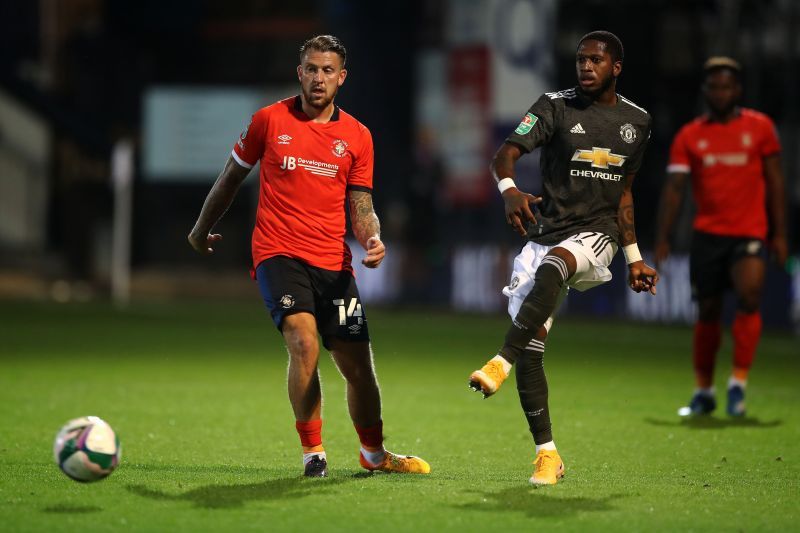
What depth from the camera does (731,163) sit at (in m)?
11.3

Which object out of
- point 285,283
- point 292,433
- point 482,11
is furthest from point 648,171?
point 285,283

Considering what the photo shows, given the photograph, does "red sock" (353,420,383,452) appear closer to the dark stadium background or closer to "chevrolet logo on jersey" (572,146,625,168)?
"chevrolet logo on jersey" (572,146,625,168)

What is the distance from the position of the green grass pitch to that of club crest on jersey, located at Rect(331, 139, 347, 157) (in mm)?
1716

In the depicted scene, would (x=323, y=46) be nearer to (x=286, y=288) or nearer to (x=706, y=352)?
(x=286, y=288)

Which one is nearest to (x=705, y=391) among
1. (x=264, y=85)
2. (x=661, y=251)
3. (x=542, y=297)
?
(x=661, y=251)

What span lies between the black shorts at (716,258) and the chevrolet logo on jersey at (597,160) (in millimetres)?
3710

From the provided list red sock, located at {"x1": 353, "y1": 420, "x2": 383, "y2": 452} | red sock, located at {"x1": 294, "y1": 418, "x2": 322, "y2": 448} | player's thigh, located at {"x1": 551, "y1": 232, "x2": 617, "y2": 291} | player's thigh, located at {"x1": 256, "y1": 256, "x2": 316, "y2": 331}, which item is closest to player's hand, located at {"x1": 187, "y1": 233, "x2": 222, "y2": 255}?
player's thigh, located at {"x1": 256, "y1": 256, "x2": 316, "y2": 331}

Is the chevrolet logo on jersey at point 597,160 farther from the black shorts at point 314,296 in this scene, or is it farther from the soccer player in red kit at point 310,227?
the black shorts at point 314,296

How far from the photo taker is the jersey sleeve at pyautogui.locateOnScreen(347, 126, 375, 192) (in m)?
8.05

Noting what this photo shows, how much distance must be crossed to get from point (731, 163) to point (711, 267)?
80 centimetres

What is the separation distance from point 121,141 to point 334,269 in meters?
29.3

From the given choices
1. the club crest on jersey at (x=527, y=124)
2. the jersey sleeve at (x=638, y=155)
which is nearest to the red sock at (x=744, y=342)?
the jersey sleeve at (x=638, y=155)

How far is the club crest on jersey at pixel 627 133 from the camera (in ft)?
25.8

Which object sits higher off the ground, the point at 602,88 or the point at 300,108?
the point at 602,88
